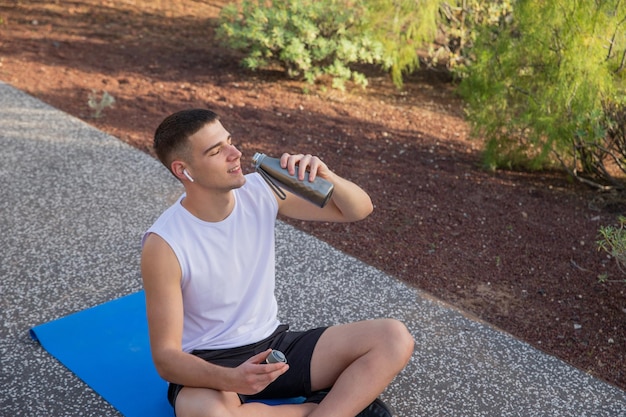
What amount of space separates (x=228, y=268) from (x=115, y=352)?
0.93 metres

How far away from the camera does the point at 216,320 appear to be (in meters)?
2.71

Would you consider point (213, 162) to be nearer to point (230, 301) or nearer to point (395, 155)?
point (230, 301)

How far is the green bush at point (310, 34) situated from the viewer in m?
6.96

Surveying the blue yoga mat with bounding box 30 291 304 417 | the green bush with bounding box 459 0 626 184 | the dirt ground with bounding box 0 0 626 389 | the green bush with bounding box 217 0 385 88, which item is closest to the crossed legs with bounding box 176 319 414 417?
the blue yoga mat with bounding box 30 291 304 417

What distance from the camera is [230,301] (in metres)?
2.68

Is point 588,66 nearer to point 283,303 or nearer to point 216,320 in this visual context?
point 283,303

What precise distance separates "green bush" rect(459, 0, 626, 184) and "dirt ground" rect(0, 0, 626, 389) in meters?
0.25

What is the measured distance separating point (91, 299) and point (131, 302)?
8.6 inches

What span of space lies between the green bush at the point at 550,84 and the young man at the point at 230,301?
254 centimetres

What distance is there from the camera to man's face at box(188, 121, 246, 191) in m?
2.62

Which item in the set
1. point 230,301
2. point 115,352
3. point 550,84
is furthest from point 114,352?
point 550,84

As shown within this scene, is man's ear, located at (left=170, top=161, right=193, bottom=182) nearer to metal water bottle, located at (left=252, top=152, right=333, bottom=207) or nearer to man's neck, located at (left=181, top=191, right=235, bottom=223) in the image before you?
man's neck, located at (left=181, top=191, right=235, bottom=223)

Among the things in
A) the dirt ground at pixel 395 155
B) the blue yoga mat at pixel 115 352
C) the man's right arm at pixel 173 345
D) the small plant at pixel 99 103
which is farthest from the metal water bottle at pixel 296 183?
the small plant at pixel 99 103

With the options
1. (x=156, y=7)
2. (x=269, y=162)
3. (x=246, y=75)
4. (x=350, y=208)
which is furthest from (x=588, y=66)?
(x=156, y=7)
